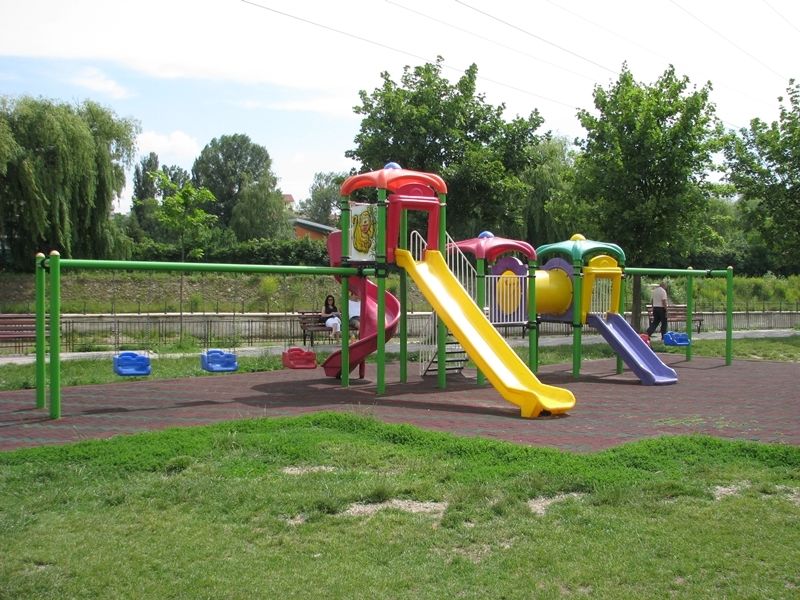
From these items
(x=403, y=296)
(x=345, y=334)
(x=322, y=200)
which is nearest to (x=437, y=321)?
(x=403, y=296)

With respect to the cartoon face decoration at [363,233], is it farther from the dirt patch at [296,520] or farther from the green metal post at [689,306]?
the green metal post at [689,306]

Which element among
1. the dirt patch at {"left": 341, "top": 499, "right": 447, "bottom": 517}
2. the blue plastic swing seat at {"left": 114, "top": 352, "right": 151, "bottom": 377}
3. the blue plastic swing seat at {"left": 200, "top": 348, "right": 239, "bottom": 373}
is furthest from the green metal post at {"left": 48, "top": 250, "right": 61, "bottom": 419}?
the blue plastic swing seat at {"left": 200, "top": 348, "right": 239, "bottom": 373}

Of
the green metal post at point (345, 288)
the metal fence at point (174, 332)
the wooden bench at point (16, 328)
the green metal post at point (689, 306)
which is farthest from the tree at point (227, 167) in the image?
the green metal post at point (345, 288)

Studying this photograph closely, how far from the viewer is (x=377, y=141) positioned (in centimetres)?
2192

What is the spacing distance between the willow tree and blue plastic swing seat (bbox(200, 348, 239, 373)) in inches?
644

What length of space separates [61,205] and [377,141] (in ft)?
46.8

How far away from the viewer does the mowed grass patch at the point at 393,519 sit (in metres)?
4.44

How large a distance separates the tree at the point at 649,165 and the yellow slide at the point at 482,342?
11006 millimetres

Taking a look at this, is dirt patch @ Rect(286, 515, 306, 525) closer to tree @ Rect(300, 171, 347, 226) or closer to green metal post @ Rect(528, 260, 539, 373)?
green metal post @ Rect(528, 260, 539, 373)

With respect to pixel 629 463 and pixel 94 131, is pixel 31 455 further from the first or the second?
pixel 94 131

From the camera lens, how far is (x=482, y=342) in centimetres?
1178

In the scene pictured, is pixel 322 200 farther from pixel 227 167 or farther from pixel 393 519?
pixel 393 519

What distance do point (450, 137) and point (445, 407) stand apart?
1244 centimetres

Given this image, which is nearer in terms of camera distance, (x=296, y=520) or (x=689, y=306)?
(x=296, y=520)
